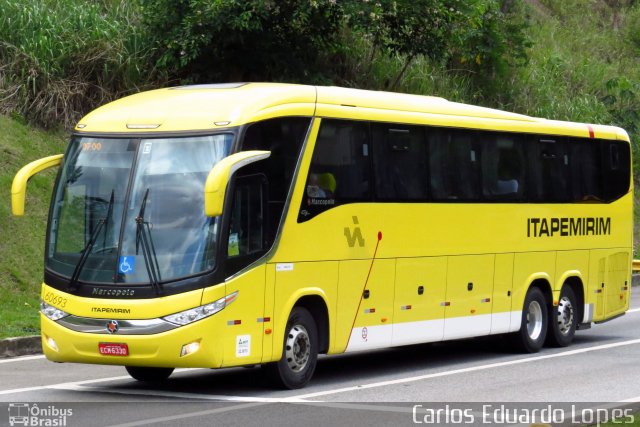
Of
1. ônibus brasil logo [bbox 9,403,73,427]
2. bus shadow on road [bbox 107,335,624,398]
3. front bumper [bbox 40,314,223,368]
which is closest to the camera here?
ônibus brasil logo [bbox 9,403,73,427]

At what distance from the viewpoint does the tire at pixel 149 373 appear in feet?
45.0

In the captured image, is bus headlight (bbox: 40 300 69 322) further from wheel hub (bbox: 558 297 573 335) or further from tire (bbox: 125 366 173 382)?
wheel hub (bbox: 558 297 573 335)

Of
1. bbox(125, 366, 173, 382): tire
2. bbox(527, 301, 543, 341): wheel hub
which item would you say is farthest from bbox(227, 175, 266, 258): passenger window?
bbox(527, 301, 543, 341): wheel hub

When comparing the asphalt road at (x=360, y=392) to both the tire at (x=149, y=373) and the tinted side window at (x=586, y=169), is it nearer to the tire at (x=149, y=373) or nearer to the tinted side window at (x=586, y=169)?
the tire at (x=149, y=373)

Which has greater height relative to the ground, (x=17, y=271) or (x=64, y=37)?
(x=64, y=37)

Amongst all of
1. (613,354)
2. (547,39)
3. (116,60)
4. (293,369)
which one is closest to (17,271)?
(116,60)

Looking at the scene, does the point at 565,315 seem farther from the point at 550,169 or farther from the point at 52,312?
the point at 52,312

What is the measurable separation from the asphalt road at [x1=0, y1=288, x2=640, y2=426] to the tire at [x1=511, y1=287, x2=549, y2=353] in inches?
11.5

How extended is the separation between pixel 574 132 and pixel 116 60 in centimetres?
1028

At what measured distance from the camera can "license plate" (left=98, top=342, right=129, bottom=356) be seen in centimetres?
1207

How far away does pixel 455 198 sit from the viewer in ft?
52.6

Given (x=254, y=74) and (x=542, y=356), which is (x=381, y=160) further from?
(x=254, y=74)

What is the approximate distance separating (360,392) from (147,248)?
2.69m

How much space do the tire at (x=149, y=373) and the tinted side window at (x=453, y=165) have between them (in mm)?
4100
